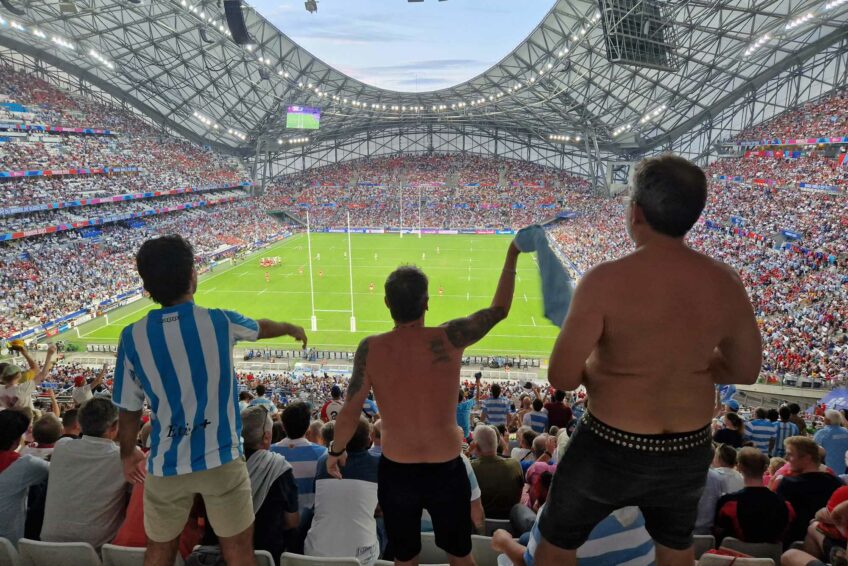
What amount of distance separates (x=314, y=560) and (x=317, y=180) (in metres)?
69.1

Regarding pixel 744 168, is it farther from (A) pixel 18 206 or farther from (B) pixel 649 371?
(A) pixel 18 206

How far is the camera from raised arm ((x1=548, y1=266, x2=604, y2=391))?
181 centimetres

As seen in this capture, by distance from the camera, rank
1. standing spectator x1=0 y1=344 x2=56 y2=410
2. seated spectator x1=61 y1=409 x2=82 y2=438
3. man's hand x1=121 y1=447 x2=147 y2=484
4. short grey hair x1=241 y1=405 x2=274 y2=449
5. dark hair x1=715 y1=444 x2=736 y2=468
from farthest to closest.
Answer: standing spectator x1=0 y1=344 x2=56 y2=410
seated spectator x1=61 y1=409 x2=82 y2=438
dark hair x1=715 y1=444 x2=736 y2=468
short grey hair x1=241 y1=405 x2=274 y2=449
man's hand x1=121 y1=447 x2=147 y2=484

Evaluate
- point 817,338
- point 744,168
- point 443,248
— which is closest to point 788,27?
point 744,168

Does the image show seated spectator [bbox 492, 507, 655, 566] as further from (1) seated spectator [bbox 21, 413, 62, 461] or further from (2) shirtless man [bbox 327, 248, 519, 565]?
(1) seated spectator [bbox 21, 413, 62, 461]

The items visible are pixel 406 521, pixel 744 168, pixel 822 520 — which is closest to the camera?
pixel 406 521

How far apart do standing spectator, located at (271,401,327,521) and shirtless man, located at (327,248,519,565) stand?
151 cm

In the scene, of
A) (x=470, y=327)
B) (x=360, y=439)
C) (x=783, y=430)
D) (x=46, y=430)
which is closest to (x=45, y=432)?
(x=46, y=430)

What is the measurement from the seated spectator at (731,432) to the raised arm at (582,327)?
567cm

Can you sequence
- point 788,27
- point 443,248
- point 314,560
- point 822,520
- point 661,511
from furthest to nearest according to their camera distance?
point 443,248 < point 788,27 < point 822,520 < point 314,560 < point 661,511

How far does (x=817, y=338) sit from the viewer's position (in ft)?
57.6

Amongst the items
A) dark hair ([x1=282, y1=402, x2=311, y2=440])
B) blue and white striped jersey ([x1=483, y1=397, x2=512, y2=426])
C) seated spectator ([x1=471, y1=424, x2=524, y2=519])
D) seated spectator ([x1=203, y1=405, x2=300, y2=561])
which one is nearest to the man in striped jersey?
seated spectator ([x1=203, y1=405, x2=300, y2=561])

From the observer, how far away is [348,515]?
3115mm

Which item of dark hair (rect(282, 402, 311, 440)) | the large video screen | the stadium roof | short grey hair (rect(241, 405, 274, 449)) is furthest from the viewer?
the large video screen
